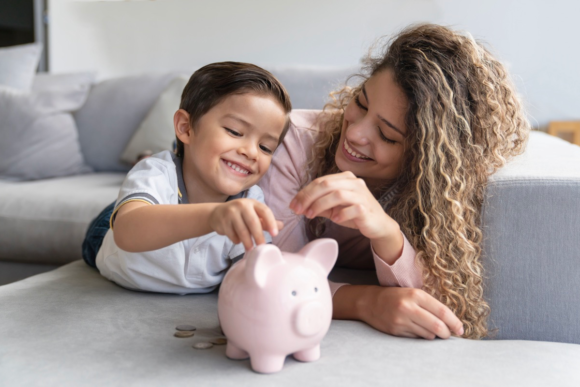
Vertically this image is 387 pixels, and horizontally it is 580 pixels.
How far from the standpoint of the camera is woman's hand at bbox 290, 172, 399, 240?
31.3 inches

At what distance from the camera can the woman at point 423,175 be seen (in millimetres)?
921

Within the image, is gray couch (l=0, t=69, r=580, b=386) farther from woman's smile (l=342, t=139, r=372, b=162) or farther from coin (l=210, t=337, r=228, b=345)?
woman's smile (l=342, t=139, r=372, b=162)

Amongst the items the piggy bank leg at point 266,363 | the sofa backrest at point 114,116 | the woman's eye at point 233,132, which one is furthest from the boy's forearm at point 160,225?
the sofa backrest at point 114,116

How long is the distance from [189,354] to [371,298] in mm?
363

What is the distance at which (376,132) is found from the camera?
1.09m

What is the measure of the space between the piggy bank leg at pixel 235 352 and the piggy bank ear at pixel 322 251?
0.55 feet

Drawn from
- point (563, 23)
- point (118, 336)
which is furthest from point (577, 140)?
point (118, 336)

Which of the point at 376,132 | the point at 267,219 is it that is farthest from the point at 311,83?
the point at 267,219

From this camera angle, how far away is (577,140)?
95.6 inches

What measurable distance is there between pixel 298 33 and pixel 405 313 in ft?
Result: 7.10

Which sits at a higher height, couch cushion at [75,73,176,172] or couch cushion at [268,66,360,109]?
couch cushion at [268,66,360,109]

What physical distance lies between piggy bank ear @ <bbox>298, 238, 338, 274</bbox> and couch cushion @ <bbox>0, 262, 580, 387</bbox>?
146 millimetres

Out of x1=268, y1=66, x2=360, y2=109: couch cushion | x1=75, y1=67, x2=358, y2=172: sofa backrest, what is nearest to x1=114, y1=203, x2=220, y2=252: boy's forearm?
x1=268, y1=66, x2=360, y2=109: couch cushion

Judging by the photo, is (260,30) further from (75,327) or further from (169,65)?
(75,327)
